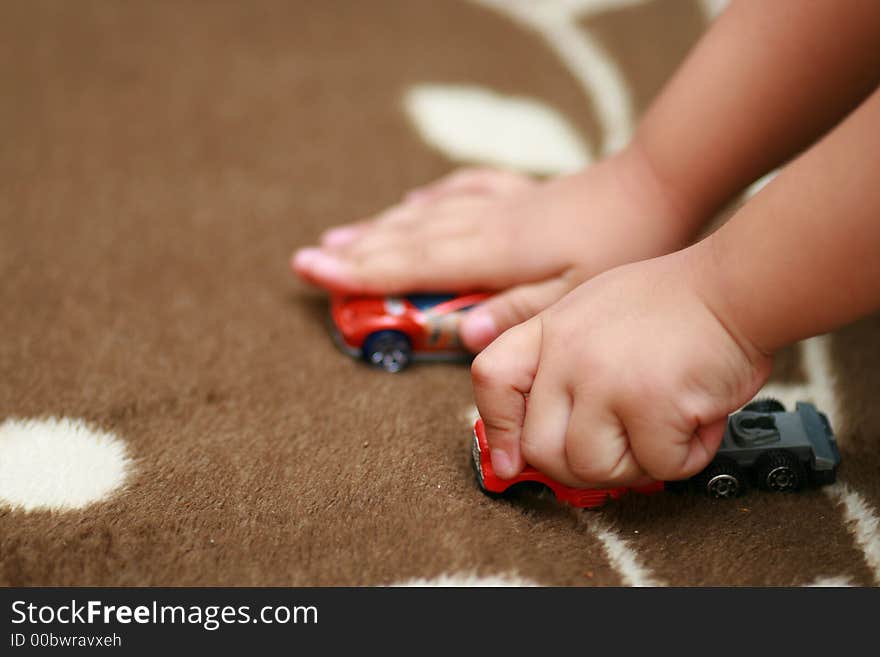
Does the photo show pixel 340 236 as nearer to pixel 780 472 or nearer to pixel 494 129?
pixel 494 129

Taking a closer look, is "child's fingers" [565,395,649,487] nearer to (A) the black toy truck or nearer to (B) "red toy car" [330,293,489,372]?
(A) the black toy truck

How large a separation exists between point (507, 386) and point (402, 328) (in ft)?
0.60

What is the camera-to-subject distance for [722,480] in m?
0.60

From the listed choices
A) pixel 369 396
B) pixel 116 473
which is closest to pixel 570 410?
pixel 369 396

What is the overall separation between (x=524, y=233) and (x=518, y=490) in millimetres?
239

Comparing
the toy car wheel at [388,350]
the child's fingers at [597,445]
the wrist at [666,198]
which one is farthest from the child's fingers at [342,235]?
the child's fingers at [597,445]

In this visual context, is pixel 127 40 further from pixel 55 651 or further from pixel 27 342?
pixel 55 651

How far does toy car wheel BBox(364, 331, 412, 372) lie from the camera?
2.42 ft

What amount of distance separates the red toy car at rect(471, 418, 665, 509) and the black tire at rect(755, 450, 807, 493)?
0.07m

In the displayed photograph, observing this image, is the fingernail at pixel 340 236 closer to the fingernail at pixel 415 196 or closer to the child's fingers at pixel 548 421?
the fingernail at pixel 415 196

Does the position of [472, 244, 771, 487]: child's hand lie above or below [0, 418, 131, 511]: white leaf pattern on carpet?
above

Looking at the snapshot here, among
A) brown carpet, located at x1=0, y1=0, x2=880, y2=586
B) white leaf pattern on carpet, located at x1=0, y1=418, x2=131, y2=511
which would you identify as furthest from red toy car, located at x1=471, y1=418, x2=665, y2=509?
white leaf pattern on carpet, located at x1=0, y1=418, x2=131, y2=511

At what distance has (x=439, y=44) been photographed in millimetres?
1152

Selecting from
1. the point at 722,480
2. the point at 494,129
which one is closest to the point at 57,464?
the point at 722,480
